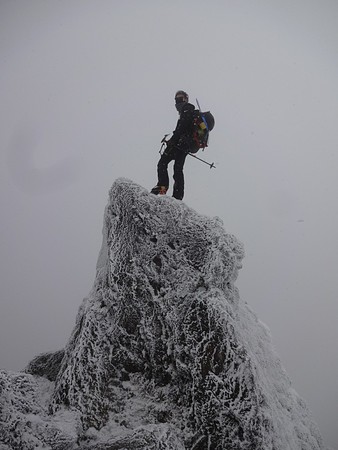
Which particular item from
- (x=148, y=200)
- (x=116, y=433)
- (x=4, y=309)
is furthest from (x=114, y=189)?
(x=4, y=309)

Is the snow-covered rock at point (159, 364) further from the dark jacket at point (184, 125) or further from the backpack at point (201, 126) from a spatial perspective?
the backpack at point (201, 126)

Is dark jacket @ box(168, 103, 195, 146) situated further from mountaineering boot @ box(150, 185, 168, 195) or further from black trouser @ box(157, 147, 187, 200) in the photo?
mountaineering boot @ box(150, 185, 168, 195)

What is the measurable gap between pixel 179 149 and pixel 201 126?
1.09 meters

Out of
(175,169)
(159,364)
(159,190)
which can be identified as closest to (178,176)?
(175,169)

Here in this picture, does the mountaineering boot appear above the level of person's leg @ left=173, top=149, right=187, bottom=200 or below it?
below

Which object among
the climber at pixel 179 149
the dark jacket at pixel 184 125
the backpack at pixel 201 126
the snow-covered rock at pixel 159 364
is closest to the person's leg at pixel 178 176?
the climber at pixel 179 149

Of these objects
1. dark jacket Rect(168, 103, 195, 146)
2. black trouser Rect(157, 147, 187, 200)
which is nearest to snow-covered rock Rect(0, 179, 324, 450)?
black trouser Rect(157, 147, 187, 200)

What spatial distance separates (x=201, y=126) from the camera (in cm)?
1064

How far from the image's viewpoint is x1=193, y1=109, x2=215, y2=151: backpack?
1059 centimetres

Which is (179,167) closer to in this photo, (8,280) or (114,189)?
(114,189)

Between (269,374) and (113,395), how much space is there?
12.4 ft

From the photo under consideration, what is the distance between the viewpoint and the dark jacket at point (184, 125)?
10.4 m

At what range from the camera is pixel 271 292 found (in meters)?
107

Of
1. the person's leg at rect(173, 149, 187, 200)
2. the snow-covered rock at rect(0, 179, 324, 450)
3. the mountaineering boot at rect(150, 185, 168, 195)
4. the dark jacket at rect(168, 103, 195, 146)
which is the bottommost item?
the snow-covered rock at rect(0, 179, 324, 450)
